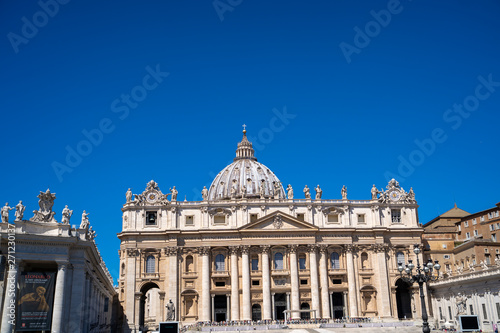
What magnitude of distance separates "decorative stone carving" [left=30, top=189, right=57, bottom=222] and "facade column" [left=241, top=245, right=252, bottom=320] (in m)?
41.1

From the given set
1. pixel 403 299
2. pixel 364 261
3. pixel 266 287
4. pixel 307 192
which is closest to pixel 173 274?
pixel 266 287

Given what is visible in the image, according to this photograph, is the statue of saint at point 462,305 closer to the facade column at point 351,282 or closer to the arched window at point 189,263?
the facade column at point 351,282

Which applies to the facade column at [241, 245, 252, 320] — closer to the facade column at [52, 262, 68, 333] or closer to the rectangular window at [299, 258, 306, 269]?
the rectangular window at [299, 258, 306, 269]

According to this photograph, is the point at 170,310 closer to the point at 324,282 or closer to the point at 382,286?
the point at 324,282

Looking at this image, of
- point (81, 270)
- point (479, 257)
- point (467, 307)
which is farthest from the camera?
point (479, 257)

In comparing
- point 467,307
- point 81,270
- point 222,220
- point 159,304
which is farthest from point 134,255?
point 467,307

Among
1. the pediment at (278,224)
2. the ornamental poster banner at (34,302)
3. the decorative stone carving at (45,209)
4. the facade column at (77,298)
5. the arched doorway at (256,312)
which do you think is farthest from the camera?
the pediment at (278,224)

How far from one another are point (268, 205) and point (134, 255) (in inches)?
825

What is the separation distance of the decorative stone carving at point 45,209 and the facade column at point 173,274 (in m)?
37.9

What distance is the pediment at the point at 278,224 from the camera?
3172 inches

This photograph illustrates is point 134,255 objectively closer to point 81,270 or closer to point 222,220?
point 222,220

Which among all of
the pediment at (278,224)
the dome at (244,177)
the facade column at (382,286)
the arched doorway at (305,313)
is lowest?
the arched doorway at (305,313)

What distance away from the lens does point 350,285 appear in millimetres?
79938

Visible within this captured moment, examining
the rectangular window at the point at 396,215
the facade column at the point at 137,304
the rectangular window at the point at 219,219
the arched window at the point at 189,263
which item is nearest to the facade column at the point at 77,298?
the facade column at the point at 137,304
